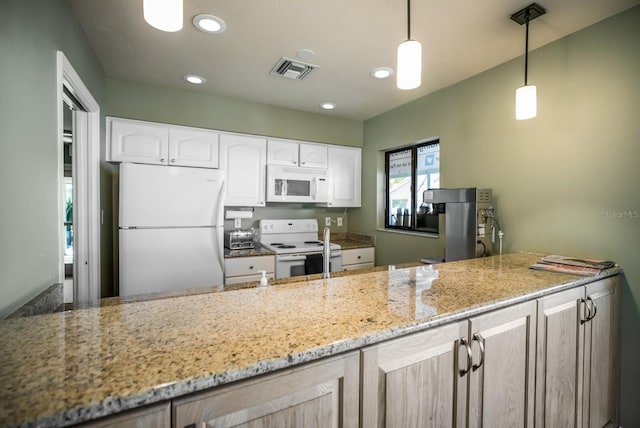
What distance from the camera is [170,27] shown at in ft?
3.25

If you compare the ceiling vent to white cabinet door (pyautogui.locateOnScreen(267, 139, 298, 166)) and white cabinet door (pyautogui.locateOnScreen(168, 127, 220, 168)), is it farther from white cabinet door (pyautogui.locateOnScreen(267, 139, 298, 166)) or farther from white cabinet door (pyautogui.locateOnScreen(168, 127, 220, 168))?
white cabinet door (pyautogui.locateOnScreen(168, 127, 220, 168))

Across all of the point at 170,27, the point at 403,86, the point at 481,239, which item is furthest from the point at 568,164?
the point at 170,27

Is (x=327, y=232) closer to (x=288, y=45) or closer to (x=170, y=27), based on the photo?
(x=170, y=27)

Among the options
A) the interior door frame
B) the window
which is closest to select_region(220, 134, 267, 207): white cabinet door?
the interior door frame

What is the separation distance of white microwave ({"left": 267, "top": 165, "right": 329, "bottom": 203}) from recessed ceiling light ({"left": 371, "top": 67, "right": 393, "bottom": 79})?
4.47ft

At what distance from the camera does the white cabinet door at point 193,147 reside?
2.93 metres

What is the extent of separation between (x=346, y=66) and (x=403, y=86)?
1.27 meters

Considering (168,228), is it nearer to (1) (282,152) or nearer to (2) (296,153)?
(1) (282,152)

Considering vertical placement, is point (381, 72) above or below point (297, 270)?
above

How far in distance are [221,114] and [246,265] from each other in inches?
64.7

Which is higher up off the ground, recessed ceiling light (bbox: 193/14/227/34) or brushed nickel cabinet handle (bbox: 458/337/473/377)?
recessed ceiling light (bbox: 193/14/227/34)

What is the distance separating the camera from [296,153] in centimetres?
356

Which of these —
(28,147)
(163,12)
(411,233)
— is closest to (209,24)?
(163,12)

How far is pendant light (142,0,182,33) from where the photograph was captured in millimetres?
945
